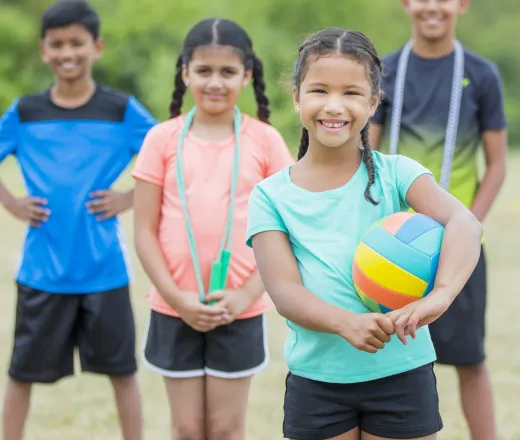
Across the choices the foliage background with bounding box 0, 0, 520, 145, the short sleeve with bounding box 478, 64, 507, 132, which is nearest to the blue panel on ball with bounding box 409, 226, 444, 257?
the short sleeve with bounding box 478, 64, 507, 132

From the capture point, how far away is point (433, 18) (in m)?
4.34

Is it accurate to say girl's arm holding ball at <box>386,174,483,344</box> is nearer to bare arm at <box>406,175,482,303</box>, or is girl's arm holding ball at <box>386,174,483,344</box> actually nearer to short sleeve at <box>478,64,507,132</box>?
bare arm at <box>406,175,482,303</box>

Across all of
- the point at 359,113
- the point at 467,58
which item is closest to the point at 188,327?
the point at 359,113

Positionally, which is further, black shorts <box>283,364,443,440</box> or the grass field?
the grass field

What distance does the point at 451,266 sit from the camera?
276 cm

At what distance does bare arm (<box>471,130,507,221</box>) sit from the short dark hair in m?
1.81

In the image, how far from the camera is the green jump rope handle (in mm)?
3814

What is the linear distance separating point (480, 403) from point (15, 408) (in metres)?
1.98

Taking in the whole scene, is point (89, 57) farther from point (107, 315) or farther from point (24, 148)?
point (107, 315)

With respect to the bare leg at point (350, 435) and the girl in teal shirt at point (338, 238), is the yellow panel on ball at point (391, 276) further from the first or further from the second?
the bare leg at point (350, 435)

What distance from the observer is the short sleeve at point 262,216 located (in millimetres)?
2958

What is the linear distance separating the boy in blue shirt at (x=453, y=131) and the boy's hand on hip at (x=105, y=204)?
3.67 ft

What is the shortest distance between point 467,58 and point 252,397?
2.25 metres

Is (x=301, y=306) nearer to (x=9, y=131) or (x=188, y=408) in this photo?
(x=188, y=408)
